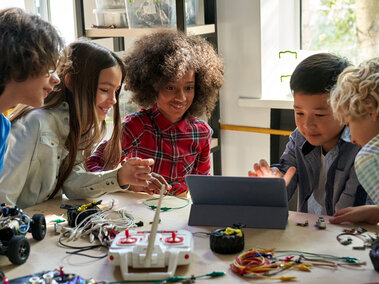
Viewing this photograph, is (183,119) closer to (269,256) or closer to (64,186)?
(64,186)

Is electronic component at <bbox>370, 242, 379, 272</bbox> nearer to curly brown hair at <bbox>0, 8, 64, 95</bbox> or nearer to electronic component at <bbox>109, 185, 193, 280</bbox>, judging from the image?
electronic component at <bbox>109, 185, 193, 280</bbox>

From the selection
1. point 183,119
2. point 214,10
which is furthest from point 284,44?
point 183,119

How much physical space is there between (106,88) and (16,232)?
69 cm

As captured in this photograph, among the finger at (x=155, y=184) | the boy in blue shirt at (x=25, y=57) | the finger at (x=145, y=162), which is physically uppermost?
the boy in blue shirt at (x=25, y=57)

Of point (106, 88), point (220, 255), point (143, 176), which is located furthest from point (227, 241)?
point (106, 88)

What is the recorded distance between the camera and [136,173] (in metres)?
1.62

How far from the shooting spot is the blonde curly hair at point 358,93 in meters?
1.26

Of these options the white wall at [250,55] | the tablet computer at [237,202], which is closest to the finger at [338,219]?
the tablet computer at [237,202]

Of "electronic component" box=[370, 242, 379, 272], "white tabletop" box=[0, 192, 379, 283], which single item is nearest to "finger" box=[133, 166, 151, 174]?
"white tabletop" box=[0, 192, 379, 283]

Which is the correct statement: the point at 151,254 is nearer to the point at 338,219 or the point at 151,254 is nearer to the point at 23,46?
the point at 338,219

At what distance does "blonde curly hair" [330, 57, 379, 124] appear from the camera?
1.26m

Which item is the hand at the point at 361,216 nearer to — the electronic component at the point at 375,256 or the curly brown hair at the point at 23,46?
the electronic component at the point at 375,256

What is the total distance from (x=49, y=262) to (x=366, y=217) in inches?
29.7

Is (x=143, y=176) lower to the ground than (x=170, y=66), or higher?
lower
